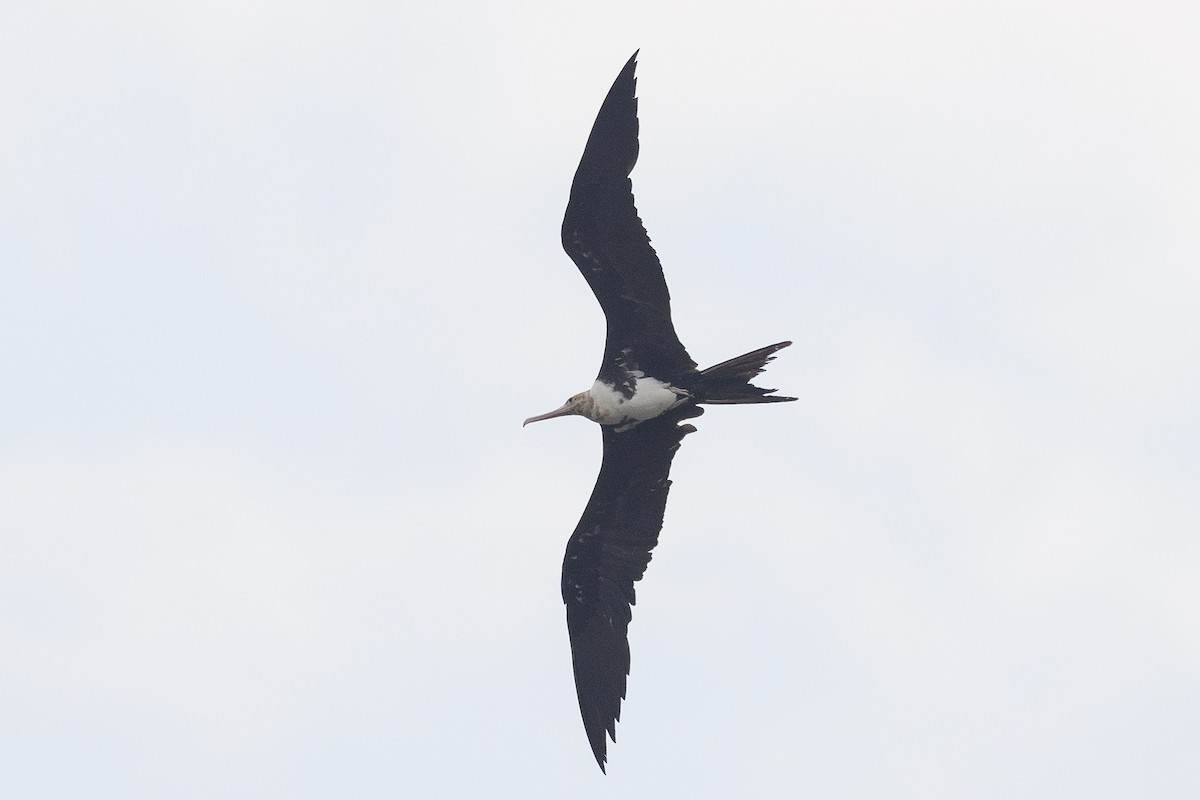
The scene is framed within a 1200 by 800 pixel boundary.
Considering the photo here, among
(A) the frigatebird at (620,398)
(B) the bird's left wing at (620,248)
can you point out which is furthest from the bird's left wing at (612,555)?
(B) the bird's left wing at (620,248)

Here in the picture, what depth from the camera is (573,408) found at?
15.5 meters

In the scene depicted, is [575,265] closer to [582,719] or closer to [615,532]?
[615,532]

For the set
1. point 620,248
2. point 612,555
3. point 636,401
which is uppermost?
point 620,248

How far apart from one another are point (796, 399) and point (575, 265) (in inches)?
89.6

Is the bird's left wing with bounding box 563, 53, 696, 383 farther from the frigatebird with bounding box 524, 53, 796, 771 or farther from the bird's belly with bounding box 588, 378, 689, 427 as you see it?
the bird's belly with bounding box 588, 378, 689, 427

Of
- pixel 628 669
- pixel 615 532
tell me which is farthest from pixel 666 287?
pixel 628 669

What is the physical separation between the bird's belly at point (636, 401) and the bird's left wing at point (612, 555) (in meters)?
0.36

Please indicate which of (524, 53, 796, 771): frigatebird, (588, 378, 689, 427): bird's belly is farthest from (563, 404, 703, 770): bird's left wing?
(588, 378, 689, 427): bird's belly

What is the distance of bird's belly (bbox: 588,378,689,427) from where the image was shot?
48.4ft

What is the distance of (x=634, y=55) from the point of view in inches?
543

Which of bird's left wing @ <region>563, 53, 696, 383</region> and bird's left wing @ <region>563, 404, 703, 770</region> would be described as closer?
bird's left wing @ <region>563, 53, 696, 383</region>

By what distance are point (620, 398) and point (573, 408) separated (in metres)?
0.67

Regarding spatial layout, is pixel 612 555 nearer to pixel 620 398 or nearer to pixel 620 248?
pixel 620 398

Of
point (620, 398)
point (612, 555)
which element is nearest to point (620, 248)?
point (620, 398)
